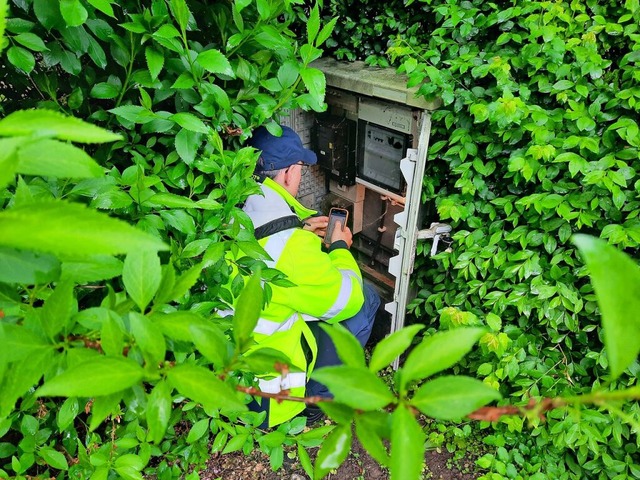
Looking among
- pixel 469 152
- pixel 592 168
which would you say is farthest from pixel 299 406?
pixel 592 168

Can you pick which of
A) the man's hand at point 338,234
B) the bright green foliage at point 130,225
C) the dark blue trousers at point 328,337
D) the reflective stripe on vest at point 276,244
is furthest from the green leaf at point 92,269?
the man's hand at point 338,234

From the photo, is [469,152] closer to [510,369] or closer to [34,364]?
[510,369]

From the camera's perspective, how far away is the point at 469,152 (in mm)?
2229

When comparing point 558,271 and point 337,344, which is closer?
point 337,344

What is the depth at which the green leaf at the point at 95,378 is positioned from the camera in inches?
16.6

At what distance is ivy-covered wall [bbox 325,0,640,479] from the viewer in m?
1.89

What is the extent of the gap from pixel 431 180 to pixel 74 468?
2.05 m

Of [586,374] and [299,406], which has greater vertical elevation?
[586,374]

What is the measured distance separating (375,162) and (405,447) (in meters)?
2.53

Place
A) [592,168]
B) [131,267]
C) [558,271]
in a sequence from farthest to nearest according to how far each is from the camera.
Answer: [558,271] → [592,168] → [131,267]

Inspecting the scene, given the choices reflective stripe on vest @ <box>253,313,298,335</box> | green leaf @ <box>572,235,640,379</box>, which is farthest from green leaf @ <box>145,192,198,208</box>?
reflective stripe on vest @ <box>253,313,298,335</box>

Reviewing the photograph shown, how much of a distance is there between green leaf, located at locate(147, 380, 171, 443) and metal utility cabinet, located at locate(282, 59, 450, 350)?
2062mm

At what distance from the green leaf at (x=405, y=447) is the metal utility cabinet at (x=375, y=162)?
2079 mm

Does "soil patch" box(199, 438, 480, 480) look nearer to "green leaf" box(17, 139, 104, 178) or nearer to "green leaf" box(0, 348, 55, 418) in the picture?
"green leaf" box(0, 348, 55, 418)
